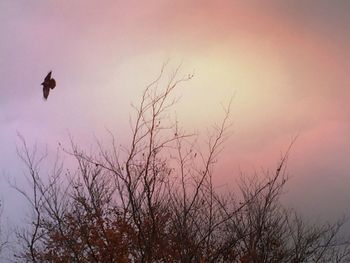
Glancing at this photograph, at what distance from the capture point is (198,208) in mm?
12570

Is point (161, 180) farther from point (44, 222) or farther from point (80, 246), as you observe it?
point (44, 222)

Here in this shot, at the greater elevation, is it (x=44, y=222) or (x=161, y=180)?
(x=44, y=222)

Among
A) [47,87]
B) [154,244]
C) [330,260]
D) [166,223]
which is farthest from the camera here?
[330,260]

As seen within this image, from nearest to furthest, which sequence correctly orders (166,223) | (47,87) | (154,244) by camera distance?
1. (47,87)
2. (154,244)
3. (166,223)

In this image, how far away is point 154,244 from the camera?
11.6 m

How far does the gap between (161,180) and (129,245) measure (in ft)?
8.80

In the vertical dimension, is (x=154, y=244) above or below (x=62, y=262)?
below

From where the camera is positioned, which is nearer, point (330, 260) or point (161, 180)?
point (161, 180)

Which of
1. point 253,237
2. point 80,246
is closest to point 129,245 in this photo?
point 80,246

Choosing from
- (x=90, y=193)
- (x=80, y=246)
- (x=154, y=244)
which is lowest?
(x=154, y=244)

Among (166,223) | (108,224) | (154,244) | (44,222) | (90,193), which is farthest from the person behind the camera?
(44,222)

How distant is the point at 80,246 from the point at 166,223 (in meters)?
2.55

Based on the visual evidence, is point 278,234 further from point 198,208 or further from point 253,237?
point 198,208

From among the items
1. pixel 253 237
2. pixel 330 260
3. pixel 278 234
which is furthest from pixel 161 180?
pixel 330 260
